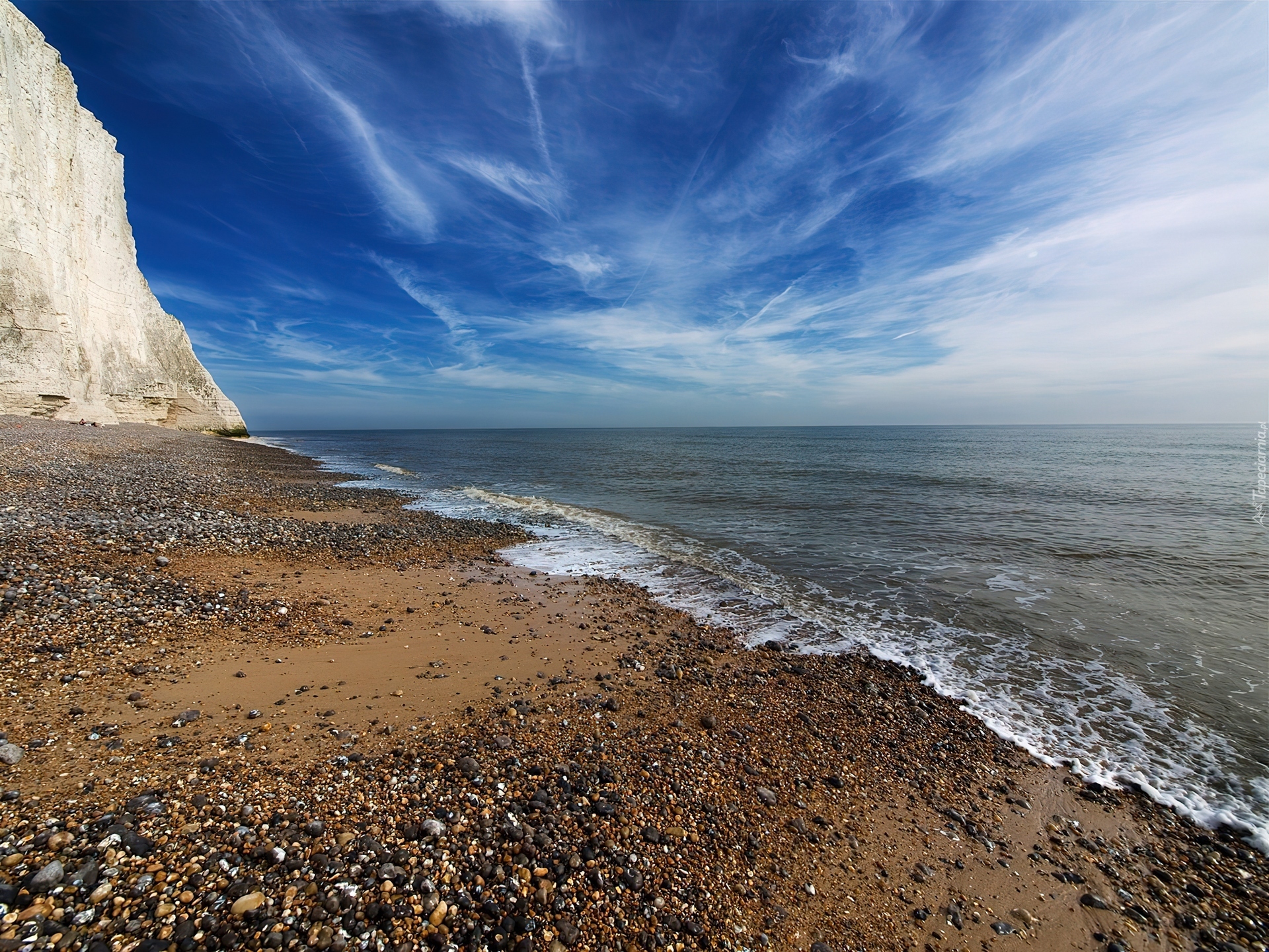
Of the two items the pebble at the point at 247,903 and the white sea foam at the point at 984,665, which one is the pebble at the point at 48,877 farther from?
the white sea foam at the point at 984,665

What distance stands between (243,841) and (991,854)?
6321 mm

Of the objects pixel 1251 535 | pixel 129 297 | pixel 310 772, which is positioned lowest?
pixel 1251 535

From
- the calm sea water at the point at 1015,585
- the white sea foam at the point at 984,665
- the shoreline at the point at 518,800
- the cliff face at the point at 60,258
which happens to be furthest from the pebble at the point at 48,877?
the cliff face at the point at 60,258

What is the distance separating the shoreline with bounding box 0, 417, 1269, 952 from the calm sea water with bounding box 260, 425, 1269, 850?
126 cm

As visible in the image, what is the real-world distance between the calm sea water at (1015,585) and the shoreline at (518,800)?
126 centimetres

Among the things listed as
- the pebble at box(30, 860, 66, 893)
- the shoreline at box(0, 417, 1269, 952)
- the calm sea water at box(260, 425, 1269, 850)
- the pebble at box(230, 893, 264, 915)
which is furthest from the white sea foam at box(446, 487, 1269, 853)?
the pebble at box(30, 860, 66, 893)

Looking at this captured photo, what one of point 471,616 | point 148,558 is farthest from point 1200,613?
point 148,558

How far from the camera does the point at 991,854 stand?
4.60 meters

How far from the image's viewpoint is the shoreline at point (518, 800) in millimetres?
3340

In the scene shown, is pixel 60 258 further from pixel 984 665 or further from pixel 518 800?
pixel 984 665

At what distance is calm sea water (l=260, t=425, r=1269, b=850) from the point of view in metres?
6.83

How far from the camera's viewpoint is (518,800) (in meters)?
4.47

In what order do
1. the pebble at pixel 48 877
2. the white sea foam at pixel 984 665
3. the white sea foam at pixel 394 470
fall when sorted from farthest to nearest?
the white sea foam at pixel 394 470 → the white sea foam at pixel 984 665 → the pebble at pixel 48 877

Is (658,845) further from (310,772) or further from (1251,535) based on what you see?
(1251,535)
